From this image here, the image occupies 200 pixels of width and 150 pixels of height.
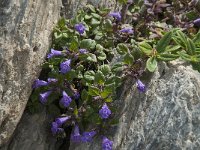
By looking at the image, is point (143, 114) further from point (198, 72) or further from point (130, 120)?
point (198, 72)

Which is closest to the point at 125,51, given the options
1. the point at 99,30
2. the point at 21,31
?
the point at 99,30

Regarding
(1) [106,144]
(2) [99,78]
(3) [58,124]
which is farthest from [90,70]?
(1) [106,144]

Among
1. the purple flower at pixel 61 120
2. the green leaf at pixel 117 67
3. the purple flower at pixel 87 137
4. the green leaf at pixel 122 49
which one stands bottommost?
the purple flower at pixel 87 137

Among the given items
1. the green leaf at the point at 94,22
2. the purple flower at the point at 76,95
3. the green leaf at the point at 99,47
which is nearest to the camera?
the purple flower at the point at 76,95

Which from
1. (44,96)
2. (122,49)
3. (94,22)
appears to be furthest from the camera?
(94,22)

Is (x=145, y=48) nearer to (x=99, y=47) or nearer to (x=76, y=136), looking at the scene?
(x=99, y=47)

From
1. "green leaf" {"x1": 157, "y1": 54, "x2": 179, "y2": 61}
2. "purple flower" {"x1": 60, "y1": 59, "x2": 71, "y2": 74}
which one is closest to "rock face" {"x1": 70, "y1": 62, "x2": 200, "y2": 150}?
"green leaf" {"x1": 157, "y1": 54, "x2": 179, "y2": 61}

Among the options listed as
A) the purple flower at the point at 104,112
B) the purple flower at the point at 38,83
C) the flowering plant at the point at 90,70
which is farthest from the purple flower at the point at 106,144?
the purple flower at the point at 38,83

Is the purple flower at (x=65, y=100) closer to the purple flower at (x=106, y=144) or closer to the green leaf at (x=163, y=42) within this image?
the purple flower at (x=106, y=144)
